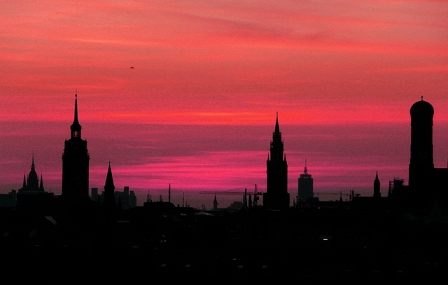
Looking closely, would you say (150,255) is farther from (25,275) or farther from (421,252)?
(421,252)

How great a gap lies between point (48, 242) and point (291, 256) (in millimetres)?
26790

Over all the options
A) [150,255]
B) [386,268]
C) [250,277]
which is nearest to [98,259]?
[150,255]

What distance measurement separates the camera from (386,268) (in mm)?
182875

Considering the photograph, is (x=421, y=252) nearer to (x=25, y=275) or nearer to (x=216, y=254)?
(x=216, y=254)

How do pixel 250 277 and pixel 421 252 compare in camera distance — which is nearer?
pixel 250 277

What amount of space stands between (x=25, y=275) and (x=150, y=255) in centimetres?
1646

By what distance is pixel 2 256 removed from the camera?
186 metres

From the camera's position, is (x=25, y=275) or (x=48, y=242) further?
(x=48, y=242)

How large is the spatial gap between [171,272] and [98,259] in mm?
9721

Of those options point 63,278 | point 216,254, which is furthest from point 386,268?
point 63,278

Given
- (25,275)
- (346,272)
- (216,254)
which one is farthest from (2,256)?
(346,272)

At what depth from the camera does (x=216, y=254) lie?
194 m

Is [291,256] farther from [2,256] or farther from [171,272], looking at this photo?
[2,256]

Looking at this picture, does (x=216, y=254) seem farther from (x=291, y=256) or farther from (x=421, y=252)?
(x=421, y=252)
